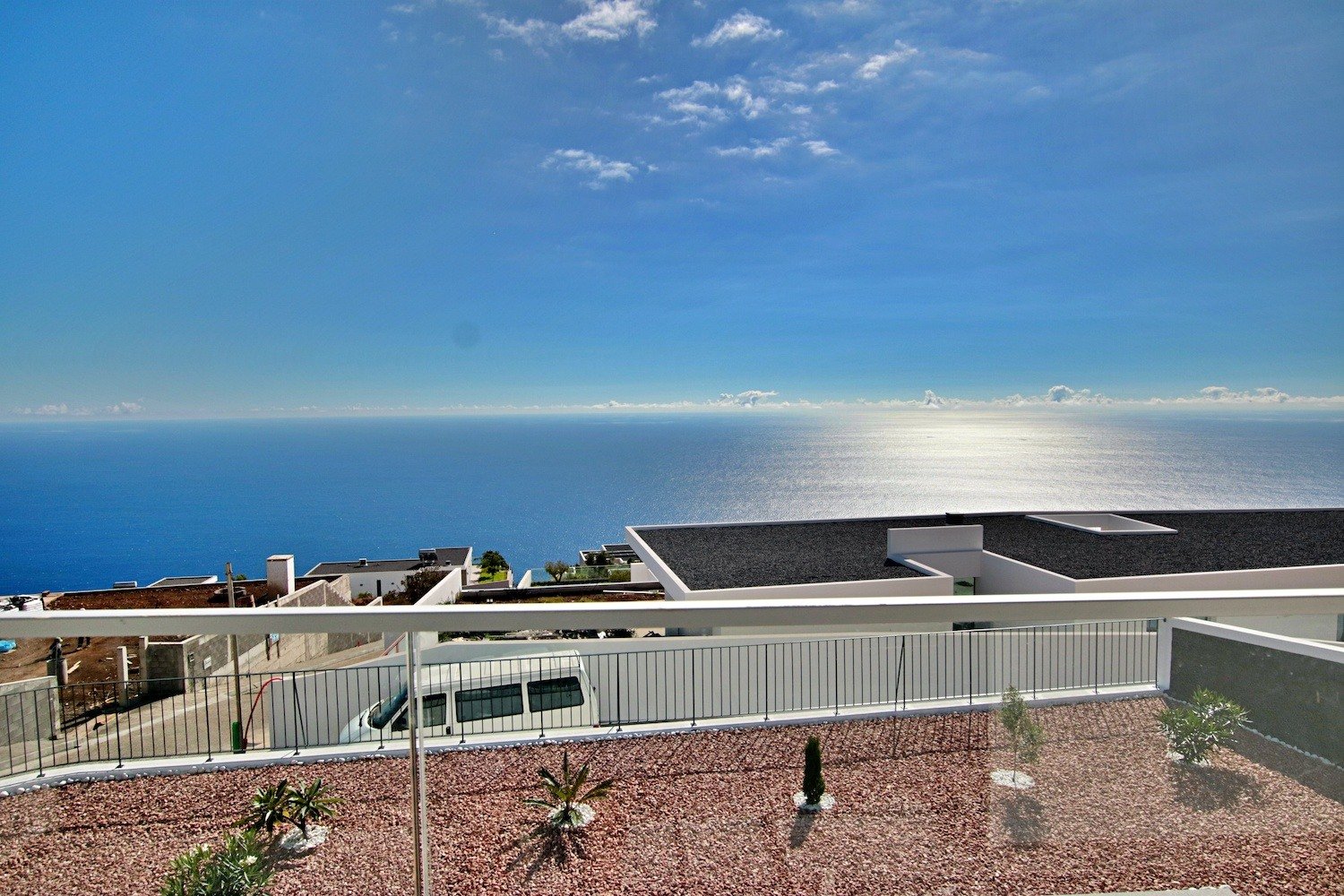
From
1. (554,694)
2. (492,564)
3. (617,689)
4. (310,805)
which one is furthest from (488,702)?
(492,564)

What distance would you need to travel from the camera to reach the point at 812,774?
121cm

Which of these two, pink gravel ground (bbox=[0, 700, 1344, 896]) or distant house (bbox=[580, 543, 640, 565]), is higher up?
pink gravel ground (bbox=[0, 700, 1344, 896])

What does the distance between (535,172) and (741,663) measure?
316ft

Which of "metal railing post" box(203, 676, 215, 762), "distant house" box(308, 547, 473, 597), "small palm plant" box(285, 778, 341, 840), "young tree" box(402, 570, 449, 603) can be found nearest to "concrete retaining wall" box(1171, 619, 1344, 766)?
"small palm plant" box(285, 778, 341, 840)

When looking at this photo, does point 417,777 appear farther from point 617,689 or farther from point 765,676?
point 765,676

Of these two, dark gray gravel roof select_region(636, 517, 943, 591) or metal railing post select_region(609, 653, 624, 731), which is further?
dark gray gravel roof select_region(636, 517, 943, 591)

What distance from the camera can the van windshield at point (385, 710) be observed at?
117cm

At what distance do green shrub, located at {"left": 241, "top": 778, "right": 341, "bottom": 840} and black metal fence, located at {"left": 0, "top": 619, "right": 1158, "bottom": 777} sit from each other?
0.23 ft

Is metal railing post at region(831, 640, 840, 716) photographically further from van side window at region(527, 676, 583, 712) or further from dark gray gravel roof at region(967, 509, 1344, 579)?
dark gray gravel roof at region(967, 509, 1344, 579)

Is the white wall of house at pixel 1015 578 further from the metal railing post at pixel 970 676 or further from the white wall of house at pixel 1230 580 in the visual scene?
the metal railing post at pixel 970 676

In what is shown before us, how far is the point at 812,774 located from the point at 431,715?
68 cm

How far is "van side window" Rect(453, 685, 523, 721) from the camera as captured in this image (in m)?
1.20

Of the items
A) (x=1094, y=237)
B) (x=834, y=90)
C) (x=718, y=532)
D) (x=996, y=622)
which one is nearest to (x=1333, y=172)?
(x=1094, y=237)

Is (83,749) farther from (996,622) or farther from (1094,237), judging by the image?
(1094,237)
